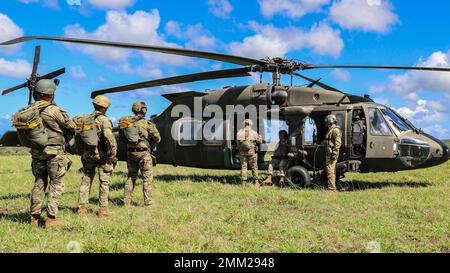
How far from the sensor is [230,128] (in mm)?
11133

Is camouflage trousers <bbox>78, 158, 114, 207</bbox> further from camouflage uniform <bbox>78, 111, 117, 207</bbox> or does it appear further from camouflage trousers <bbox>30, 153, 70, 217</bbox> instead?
camouflage trousers <bbox>30, 153, 70, 217</bbox>

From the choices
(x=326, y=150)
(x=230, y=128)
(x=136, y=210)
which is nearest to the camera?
(x=136, y=210)

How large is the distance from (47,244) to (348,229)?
395 cm

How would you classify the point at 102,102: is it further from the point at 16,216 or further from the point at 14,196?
the point at 14,196

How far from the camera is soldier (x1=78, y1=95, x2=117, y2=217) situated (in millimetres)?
6738

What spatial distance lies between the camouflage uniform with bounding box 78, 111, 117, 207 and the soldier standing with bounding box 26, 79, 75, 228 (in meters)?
0.83

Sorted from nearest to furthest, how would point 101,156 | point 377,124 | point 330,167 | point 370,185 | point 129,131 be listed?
point 101,156 → point 129,131 → point 330,167 → point 377,124 → point 370,185

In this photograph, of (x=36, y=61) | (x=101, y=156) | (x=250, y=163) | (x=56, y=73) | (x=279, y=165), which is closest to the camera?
(x=101, y=156)

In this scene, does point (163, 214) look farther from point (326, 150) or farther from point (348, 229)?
point (326, 150)

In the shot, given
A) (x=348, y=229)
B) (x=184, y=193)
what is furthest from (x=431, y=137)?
(x=184, y=193)

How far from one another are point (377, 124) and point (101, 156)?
21.6 ft

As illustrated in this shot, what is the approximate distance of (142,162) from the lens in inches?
304

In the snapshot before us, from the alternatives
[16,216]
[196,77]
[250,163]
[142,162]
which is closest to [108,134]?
[142,162]

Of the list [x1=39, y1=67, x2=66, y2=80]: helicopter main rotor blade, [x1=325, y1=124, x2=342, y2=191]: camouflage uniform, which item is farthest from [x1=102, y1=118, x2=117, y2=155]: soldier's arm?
[x1=39, y1=67, x2=66, y2=80]: helicopter main rotor blade
